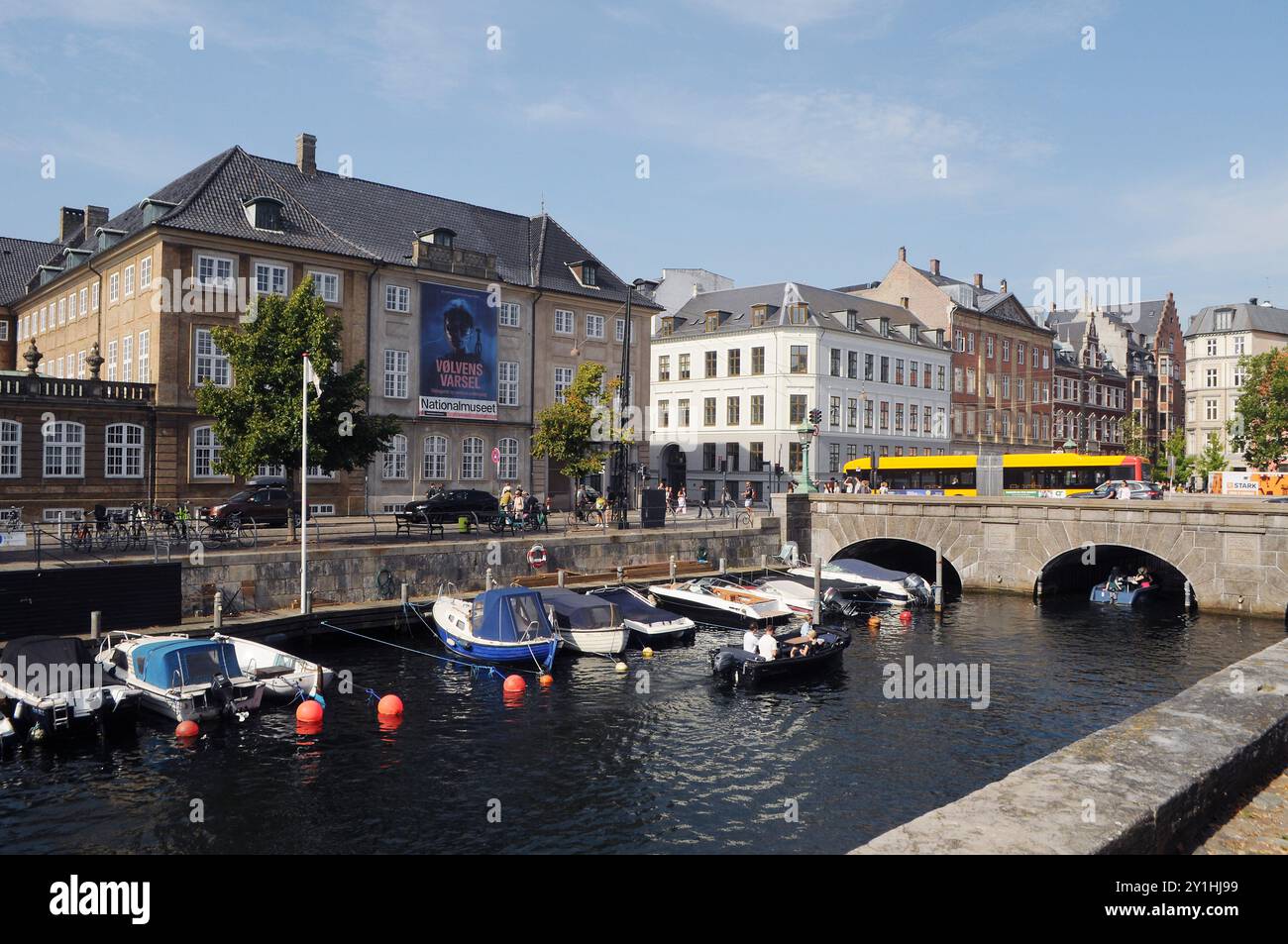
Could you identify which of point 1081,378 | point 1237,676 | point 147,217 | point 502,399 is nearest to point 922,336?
point 1081,378

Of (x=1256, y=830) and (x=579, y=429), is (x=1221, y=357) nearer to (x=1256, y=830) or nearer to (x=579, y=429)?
(x=579, y=429)

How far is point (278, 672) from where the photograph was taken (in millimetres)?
24453

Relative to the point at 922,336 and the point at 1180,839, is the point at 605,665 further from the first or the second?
the point at 922,336

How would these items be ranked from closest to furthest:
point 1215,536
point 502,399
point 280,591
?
point 280,591
point 1215,536
point 502,399

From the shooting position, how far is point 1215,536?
129 feet

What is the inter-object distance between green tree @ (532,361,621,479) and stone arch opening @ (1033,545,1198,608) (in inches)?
920

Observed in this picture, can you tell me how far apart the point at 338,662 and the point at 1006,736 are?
19.8 meters

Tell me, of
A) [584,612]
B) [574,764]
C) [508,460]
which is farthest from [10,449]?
[574,764]

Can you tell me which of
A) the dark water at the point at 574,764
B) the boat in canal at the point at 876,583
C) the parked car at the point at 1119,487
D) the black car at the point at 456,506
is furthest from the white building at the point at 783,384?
the dark water at the point at 574,764

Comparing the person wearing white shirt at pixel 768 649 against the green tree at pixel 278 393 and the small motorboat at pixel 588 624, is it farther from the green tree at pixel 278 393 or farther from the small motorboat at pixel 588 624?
the green tree at pixel 278 393

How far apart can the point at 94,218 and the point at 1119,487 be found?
7150cm

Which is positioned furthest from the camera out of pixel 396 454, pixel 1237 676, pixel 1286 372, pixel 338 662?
→ pixel 1286 372

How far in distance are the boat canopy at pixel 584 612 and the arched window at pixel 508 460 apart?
23397 mm

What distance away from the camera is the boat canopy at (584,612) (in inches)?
1248
